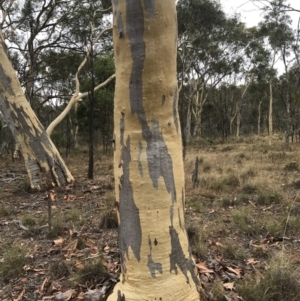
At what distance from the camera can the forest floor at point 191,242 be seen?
264 centimetres

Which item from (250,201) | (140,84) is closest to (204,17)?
(250,201)

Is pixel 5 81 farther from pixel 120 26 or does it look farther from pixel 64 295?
pixel 120 26

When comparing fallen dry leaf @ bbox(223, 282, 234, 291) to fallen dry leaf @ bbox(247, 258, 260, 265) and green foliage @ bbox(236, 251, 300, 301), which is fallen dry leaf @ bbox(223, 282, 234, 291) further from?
fallen dry leaf @ bbox(247, 258, 260, 265)

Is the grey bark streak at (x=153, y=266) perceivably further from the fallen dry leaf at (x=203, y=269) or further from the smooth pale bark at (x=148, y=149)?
the fallen dry leaf at (x=203, y=269)

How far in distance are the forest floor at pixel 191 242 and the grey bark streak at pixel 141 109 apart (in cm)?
87

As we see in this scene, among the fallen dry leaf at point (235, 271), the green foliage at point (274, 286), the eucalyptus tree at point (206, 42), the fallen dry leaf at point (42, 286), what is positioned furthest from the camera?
the eucalyptus tree at point (206, 42)

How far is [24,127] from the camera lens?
6.96m

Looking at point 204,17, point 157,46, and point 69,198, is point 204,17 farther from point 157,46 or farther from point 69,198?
point 157,46

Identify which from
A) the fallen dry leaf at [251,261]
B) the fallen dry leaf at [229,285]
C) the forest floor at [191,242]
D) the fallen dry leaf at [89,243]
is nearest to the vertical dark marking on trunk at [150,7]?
the forest floor at [191,242]

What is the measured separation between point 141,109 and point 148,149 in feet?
0.72

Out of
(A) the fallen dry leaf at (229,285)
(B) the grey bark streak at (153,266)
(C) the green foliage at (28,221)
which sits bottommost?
(C) the green foliage at (28,221)

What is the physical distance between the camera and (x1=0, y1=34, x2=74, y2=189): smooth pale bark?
6.90m

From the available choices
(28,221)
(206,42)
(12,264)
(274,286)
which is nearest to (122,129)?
(274,286)

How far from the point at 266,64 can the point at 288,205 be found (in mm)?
22100
